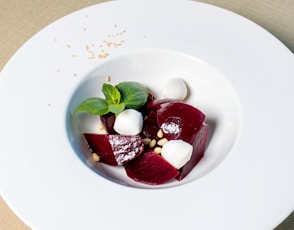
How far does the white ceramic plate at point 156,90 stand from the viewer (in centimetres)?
96

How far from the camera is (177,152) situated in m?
1.09

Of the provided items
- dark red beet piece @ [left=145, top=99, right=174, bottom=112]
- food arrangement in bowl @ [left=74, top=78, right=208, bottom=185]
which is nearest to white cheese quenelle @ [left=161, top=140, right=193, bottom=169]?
food arrangement in bowl @ [left=74, top=78, right=208, bottom=185]

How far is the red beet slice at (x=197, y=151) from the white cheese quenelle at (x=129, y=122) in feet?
0.43

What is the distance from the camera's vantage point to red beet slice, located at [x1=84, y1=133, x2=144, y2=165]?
1.14 m

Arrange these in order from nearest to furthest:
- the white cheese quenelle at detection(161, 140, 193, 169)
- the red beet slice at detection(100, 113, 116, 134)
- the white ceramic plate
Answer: the white ceramic plate < the white cheese quenelle at detection(161, 140, 193, 169) < the red beet slice at detection(100, 113, 116, 134)

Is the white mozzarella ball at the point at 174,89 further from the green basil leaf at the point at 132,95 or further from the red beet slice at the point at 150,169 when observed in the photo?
the red beet slice at the point at 150,169

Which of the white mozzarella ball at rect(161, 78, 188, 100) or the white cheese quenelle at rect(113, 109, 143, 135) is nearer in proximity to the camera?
the white cheese quenelle at rect(113, 109, 143, 135)

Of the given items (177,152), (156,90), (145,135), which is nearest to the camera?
(177,152)

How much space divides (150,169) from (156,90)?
28 centimetres

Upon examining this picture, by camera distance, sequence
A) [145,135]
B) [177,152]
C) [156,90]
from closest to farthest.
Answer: [177,152] < [145,135] < [156,90]

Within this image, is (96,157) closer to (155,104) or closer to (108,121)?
(108,121)

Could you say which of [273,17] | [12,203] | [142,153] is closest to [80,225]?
[12,203]

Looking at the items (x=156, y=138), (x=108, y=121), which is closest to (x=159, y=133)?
(x=156, y=138)

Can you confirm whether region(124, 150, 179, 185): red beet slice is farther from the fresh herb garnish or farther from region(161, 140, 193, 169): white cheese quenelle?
the fresh herb garnish
